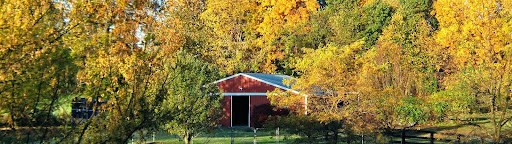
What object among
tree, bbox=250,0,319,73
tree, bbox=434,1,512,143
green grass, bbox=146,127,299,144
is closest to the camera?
tree, bbox=434,1,512,143

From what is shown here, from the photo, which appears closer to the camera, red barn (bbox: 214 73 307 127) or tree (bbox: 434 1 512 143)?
tree (bbox: 434 1 512 143)

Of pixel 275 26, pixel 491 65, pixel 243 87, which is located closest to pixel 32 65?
pixel 491 65

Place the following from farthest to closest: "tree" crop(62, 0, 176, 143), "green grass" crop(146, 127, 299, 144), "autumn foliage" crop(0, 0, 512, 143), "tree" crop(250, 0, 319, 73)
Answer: "tree" crop(250, 0, 319, 73) → "green grass" crop(146, 127, 299, 144) → "tree" crop(62, 0, 176, 143) → "autumn foliage" crop(0, 0, 512, 143)

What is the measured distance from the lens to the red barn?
31.8 metres

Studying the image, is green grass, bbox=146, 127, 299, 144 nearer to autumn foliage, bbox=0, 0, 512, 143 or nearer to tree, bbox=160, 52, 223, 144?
tree, bbox=160, 52, 223, 144

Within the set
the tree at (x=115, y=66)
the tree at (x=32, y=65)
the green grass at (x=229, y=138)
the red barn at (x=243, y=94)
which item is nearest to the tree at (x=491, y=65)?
the green grass at (x=229, y=138)

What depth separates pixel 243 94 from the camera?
32250mm

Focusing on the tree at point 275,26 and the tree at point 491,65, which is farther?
the tree at point 275,26

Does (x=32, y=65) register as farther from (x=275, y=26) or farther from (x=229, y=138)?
(x=275, y=26)

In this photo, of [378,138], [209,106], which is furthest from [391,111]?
[209,106]

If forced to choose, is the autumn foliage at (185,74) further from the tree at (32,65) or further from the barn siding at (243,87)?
the barn siding at (243,87)

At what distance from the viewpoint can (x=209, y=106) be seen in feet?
60.2

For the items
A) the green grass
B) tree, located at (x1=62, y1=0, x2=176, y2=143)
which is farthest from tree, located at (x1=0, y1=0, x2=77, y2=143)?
the green grass

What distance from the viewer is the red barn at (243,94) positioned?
31.8m
